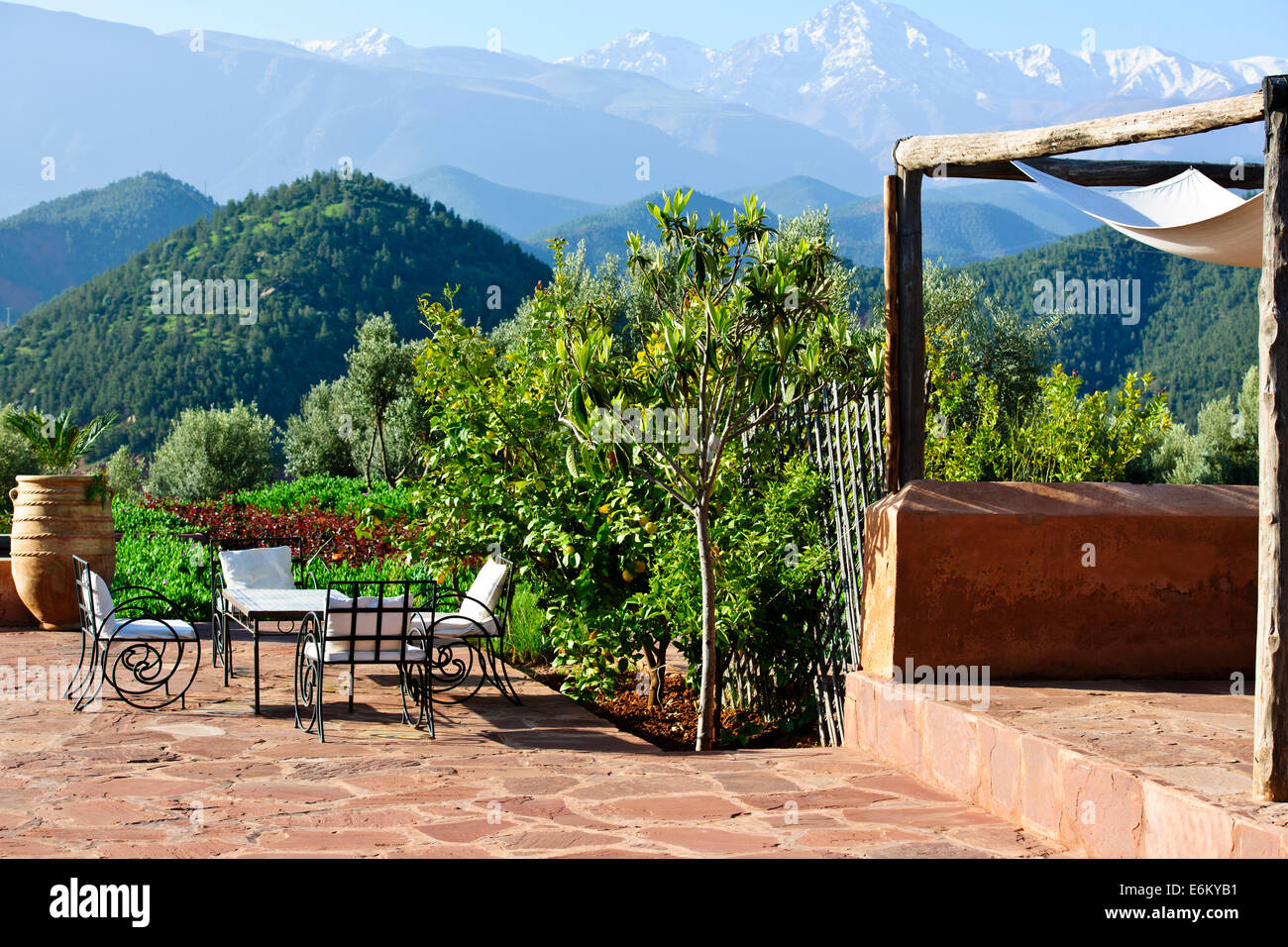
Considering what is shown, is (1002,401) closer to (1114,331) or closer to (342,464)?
(342,464)

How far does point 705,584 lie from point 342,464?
21.4 meters

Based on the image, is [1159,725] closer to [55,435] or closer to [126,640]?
[126,640]

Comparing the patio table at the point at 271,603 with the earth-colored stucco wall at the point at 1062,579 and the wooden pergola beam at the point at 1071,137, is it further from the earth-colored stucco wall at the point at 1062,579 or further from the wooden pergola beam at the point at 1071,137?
the wooden pergola beam at the point at 1071,137

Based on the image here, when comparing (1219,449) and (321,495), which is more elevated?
(1219,449)

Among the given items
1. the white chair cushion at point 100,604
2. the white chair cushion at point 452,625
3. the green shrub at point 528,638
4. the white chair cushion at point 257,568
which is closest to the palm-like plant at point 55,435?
the white chair cushion at point 257,568

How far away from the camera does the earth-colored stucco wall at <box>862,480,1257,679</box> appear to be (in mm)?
4777

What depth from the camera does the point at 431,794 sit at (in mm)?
3965

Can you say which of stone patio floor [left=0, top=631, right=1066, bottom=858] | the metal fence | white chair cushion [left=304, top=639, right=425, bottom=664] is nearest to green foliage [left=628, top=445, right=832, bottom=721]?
the metal fence

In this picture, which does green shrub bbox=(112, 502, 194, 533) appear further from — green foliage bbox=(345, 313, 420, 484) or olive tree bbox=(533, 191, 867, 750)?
olive tree bbox=(533, 191, 867, 750)

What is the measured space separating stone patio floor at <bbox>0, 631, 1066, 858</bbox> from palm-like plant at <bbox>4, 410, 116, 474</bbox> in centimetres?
316

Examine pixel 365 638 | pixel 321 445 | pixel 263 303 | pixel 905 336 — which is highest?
pixel 263 303

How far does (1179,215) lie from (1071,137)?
26.9 inches

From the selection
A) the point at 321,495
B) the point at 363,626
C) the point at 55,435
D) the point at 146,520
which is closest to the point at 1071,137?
the point at 363,626
